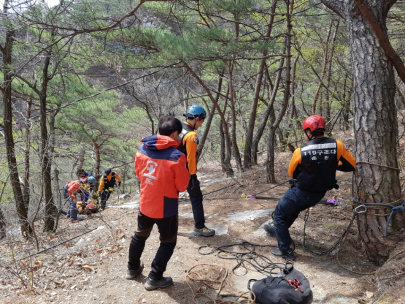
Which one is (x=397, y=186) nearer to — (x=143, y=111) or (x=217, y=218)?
(x=217, y=218)

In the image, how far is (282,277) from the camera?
278 cm

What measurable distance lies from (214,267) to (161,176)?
1405mm

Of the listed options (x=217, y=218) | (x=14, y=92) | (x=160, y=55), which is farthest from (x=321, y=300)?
(x=14, y=92)

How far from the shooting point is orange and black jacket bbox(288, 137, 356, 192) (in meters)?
3.26

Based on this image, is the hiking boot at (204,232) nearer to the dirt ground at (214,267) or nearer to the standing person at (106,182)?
the dirt ground at (214,267)

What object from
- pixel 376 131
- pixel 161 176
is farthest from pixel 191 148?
pixel 376 131

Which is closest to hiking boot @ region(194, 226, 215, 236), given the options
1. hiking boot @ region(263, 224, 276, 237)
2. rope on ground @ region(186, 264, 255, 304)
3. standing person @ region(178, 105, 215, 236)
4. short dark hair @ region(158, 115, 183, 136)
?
standing person @ region(178, 105, 215, 236)

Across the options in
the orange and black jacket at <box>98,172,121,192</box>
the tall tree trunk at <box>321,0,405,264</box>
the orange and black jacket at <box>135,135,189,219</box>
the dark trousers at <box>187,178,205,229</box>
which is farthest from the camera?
the orange and black jacket at <box>98,172,121,192</box>

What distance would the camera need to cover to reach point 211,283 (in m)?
3.15

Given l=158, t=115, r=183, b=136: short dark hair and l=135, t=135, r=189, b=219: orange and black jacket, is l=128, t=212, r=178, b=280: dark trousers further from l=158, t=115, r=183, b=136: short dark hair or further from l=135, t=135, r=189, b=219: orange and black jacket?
l=158, t=115, r=183, b=136: short dark hair

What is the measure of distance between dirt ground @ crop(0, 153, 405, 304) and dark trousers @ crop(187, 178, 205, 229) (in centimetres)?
26

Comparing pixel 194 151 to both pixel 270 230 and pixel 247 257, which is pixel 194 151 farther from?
pixel 270 230

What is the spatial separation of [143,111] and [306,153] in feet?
42.7

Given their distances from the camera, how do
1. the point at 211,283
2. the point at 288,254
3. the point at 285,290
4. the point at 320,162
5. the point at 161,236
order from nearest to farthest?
1. the point at 285,290
2. the point at 161,236
3. the point at 211,283
4. the point at 320,162
5. the point at 288,254
